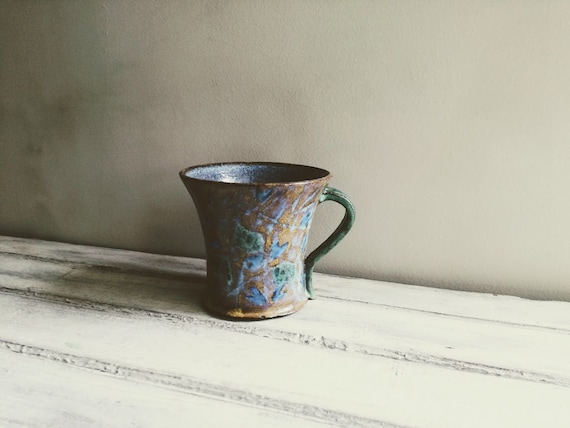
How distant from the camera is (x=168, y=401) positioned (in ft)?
1.52

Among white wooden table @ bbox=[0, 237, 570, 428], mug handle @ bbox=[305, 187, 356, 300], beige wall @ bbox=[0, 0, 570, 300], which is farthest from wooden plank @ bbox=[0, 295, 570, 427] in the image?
beige wall @ bbox=[0, 0, 570, 300]

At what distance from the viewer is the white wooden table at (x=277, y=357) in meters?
0.45

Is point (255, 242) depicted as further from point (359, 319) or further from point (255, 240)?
point (359, 319)

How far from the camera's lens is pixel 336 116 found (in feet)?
2.44

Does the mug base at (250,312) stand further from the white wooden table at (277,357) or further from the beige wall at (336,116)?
the beige wall at (336,116)

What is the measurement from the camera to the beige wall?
0.68 metres

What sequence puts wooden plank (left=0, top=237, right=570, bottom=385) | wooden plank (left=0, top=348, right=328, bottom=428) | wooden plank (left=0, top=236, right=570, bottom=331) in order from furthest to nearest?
wooden plank (left=0, top=236, right=570, bottom=331), wooden plank (left=0, top=237, right=570, bottom=385), wooden plank (left=0, top=348, right=328, bottom=428)

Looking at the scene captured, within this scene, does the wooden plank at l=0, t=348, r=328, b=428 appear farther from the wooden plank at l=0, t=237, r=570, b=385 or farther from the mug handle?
the mug handle

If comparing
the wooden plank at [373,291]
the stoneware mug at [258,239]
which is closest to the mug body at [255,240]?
the stoneware mug at [258,239]

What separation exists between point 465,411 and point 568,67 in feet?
1.53

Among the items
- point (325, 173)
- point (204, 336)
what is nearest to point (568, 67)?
point (325, 173)

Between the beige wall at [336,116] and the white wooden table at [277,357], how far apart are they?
0.32 feet

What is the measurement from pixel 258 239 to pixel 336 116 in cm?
25

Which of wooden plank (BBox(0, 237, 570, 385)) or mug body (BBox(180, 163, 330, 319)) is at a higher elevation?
mug body (BBox(180, 163, 330, 319))
